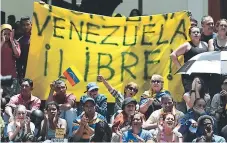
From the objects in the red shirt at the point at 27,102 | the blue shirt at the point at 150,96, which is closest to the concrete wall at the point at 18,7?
the red shirt at the point at 27,102

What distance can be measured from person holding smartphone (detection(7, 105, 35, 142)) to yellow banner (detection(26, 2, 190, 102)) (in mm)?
1409

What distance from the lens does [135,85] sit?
16266 millimetres

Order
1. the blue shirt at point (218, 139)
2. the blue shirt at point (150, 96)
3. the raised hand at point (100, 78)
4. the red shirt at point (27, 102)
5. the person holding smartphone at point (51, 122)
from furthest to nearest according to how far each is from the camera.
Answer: the raised hand at point (100, 78), the red shirt at point (27, 102), the blue shirt at point (150, 96), the person holding smartphone at point (51, 122), the blue shirt at point (218, 139)

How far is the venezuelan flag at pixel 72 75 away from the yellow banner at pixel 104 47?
Answer: 6 cm

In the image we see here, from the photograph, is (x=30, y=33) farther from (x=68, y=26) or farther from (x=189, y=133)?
(x=189, y=133)

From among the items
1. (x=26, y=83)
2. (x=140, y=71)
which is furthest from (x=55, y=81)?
(x=140, y=71)

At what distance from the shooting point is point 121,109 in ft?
51.9

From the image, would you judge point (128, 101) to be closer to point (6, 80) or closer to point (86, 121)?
point (86, 121)

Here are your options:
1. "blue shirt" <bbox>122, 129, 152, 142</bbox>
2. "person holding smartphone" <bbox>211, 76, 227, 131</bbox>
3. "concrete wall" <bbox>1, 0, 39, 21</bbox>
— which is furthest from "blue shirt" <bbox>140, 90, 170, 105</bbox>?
"concrete wall" <bbox>1, 0, 39, 21</bbox>

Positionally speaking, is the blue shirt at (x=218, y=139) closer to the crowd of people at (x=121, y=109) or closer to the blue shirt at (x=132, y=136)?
the crowd of people at (x=121, y=109)

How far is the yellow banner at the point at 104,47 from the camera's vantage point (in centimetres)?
1689

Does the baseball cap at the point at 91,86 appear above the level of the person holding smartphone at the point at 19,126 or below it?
above

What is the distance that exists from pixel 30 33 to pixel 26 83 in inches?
52.2

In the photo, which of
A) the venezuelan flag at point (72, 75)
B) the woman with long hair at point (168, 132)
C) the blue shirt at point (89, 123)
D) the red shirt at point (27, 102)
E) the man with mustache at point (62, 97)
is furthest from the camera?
the venezuelan flag at point (72, 75)
